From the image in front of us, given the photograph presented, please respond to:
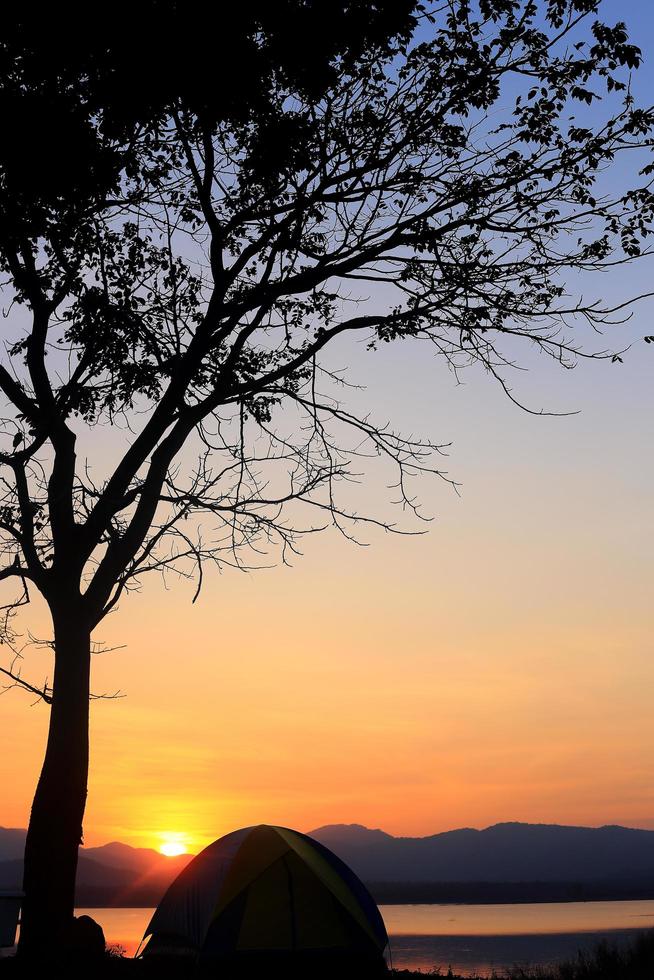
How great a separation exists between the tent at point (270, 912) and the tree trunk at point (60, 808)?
6.24 feet

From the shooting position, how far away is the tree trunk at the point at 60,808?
14.2m

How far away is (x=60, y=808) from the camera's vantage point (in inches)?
575

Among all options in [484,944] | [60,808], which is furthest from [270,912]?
[484,944]

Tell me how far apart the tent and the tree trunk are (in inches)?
74.9

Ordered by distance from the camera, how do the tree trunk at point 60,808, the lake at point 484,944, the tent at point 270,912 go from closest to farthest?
the tree trunk at point 60,808, the tent at point 270,912, the lake at point 484,944

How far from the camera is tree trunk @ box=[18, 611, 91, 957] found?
46.6 ft

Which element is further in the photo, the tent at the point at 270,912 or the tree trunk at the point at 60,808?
the tent at the point at 270,912

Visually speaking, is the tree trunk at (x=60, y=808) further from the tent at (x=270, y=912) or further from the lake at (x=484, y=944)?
the lake at (x=484, y=944)

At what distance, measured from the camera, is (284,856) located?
51.8ft

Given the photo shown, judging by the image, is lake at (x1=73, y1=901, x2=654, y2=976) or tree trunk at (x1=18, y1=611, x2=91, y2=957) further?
lake at (x1=73, y1=901, x2=654, y2=976)

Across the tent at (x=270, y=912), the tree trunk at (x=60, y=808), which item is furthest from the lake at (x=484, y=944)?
the tree trunk at (x=60, y=808)

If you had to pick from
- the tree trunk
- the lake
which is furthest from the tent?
the lake

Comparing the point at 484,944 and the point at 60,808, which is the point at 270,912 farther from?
the point at 484,944

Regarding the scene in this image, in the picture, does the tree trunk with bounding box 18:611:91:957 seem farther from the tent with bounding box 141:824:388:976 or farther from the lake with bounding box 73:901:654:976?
the lake with bounding box 73:901:654:976
